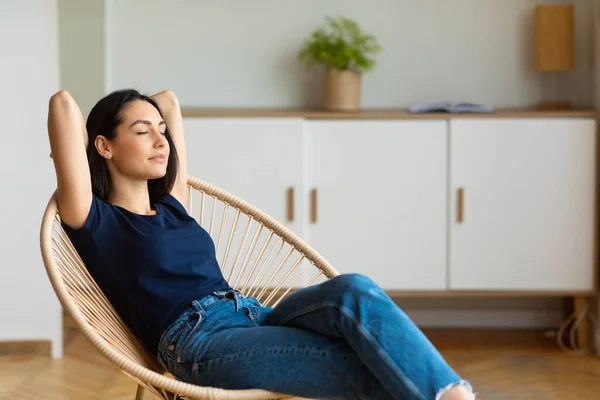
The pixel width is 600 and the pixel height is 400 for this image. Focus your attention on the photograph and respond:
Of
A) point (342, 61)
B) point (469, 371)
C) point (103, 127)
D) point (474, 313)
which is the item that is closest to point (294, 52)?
point (342, 61)

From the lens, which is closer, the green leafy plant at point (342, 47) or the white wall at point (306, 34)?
the green leafy plant at point (342, 47)

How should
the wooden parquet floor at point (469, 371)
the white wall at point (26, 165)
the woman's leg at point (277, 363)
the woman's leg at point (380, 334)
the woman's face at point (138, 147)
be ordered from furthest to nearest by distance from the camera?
the white wall at point (26, 165) < the wooden parquet floor at point (469, 371) < the woman's face at point (138, 147) < the woman's leg at point (277, 363) < the woman's leg at point (380, 334)

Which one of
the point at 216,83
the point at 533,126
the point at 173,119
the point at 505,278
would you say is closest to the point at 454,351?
the point at 505,278

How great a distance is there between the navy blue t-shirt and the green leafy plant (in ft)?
5.99

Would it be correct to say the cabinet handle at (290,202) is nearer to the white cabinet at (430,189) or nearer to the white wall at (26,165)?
the white cabinet at (430,189)

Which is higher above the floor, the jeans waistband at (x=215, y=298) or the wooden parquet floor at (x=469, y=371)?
the jeans waistband at (x=215, y=298)

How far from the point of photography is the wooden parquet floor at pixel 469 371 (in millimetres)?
3104

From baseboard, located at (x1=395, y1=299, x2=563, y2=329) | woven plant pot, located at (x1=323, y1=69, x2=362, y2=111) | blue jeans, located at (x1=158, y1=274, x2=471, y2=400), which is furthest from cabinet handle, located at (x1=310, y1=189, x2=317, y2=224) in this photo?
blue jeans, located at (x1=158, y1=274, x2=471, y2=400)

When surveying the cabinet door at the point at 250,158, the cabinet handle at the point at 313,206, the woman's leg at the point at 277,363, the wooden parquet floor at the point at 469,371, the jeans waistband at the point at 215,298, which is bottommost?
the wooden parquet floor at the point at 469,371

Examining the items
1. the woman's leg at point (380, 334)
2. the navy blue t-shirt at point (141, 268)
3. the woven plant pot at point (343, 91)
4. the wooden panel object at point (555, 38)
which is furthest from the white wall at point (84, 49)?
the woman's leg at point (380, 334)

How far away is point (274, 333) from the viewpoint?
6.14 feet

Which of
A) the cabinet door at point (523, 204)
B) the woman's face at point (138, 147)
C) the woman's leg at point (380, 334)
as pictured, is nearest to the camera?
the woman's leg at point (380, 334)

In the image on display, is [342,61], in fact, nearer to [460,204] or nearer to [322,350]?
[460,204]

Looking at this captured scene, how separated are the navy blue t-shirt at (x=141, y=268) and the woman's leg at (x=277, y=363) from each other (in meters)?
0.11
